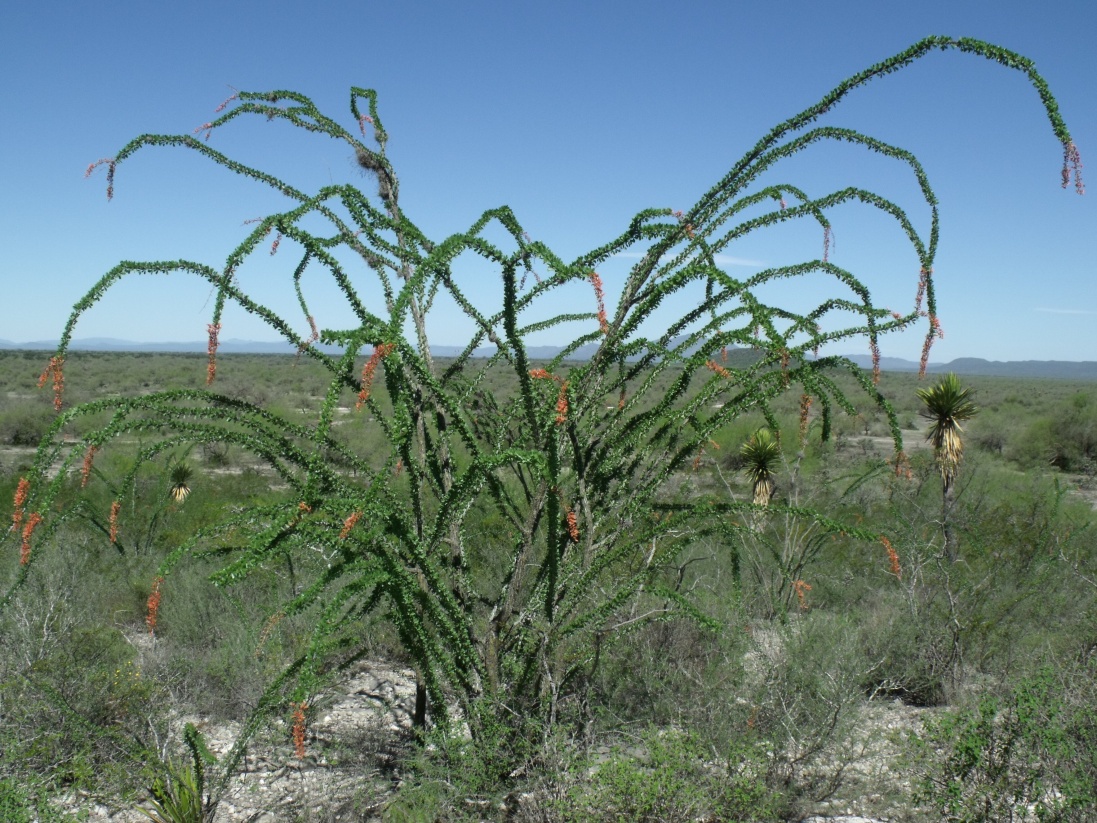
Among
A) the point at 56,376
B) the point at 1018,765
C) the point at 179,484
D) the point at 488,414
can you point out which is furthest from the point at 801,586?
the point at 179,484

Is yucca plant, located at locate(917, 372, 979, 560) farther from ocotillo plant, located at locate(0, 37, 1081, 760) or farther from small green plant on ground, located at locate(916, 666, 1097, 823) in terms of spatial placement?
ocotillo plant, located at locate(0, 37, 1081, 760)

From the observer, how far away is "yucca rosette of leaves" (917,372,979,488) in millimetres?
10812

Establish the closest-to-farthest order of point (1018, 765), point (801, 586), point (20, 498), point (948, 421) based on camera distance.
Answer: point (20, 498), point (1018, 765), point (801, 586), point (948, 421)

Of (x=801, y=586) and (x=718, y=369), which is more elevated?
(x=718, y=369)

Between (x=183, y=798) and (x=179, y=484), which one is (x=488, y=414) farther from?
(x=179, y=484)

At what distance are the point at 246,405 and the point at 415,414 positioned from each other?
2.35 feet

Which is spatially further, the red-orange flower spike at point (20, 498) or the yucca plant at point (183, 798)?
the yucca plant at point (183, 798)

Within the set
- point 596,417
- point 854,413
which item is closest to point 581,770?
point 596,417

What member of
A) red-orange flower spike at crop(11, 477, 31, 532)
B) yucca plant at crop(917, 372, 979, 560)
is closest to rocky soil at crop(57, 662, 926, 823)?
red-orange flower spike at crop(11, 477, 31, 532)

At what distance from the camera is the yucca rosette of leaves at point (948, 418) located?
1081 centimetres

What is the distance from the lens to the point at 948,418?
11273mm

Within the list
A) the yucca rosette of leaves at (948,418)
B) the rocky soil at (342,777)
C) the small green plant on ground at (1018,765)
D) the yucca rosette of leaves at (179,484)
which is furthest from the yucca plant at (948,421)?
the yucca rosette of leaves at (179,484)

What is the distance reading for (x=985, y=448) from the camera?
2694cm

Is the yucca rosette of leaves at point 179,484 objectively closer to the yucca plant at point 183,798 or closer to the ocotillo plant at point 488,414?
the yucca plant at point 183,798
